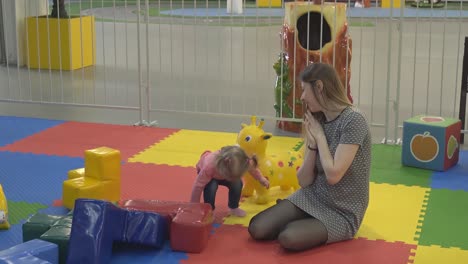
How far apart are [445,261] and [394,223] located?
2.02ft

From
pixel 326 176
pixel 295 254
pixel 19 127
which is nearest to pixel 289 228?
pixel 295 254

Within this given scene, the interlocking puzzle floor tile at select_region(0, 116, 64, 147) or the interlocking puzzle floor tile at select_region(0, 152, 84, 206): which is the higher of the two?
the interlocking puzzle floor tile at select_region(0, 116, 64, 147)

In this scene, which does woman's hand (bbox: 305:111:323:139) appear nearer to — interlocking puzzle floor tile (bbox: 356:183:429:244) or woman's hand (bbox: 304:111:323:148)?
woman's hand (bbox: 304:111:323:148)

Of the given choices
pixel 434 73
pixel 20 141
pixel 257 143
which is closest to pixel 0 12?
pixel 20 141

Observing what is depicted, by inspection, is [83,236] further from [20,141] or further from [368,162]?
[20,141]

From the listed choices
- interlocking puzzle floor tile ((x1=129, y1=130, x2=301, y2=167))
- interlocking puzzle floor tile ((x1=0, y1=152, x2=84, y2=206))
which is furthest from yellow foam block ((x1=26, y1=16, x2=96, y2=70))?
interlocking puzzle floor tile ((x1=0, y1=152, x2=84, y2=206))

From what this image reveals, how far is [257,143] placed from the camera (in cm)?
498

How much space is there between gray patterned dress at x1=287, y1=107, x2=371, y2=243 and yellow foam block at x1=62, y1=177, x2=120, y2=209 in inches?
51.0

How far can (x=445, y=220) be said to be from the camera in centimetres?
482

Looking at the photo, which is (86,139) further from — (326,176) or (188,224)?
(326,176)

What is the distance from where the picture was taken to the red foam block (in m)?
4.23

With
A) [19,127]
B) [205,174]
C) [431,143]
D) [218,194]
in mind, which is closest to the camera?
[205,174]

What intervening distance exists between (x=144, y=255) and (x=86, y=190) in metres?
0.79

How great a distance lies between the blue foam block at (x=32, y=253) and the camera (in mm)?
3510
